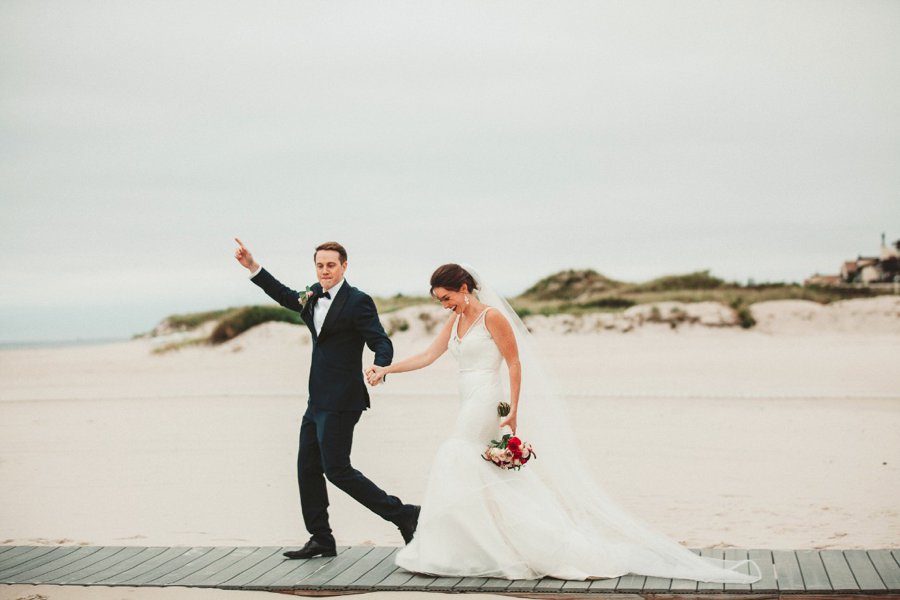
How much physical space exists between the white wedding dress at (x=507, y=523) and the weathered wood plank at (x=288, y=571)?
1.82 ft

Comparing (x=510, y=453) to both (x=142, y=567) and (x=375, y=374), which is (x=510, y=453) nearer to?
(x=375, y=374)

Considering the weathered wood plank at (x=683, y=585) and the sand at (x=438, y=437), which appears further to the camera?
the sand at (x=438, y=437)

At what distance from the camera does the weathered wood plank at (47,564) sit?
655 centimetres

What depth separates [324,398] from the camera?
646 centimetres

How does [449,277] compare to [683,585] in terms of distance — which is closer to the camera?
[683,585]

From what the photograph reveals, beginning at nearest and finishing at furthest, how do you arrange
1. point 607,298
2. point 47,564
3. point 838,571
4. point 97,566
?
1. point 838,571
2. point 97,566
3. point 47,564
4. point 607,298

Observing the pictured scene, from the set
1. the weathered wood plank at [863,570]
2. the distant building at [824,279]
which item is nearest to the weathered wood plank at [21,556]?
the weathered wood plank at [863,570]

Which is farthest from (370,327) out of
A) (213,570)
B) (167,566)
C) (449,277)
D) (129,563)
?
(129,563)

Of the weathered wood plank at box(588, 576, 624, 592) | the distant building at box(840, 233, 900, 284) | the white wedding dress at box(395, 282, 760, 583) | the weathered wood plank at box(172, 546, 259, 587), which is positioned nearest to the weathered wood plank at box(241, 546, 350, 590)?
the weathered wood plank at box(172, 546, 259, 587)

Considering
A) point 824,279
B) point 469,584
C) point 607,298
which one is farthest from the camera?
point 824,279

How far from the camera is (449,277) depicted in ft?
21.0

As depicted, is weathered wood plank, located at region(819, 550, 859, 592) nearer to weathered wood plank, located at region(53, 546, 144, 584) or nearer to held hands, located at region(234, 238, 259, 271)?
held hands, located at region(234, 238, 259, 271)

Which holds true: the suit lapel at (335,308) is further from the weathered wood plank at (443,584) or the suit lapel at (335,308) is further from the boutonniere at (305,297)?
the weathered wood plank at (443,584)

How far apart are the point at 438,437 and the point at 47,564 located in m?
7.31
